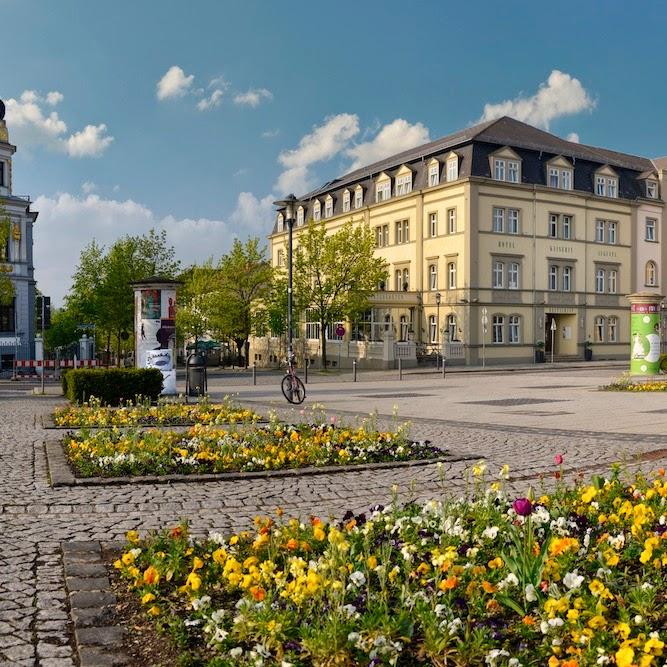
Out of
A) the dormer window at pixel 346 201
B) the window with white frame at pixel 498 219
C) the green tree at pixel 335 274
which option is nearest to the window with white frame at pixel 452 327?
the green tree at pixel 335 274

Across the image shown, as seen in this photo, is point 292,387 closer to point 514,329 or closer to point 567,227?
point 514,329

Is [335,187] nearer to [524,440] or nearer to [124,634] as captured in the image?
[524,440]

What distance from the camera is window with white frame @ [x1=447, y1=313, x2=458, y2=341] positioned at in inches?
1992

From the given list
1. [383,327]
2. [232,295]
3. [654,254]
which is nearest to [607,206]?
[654,254]

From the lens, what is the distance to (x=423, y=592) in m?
3.95

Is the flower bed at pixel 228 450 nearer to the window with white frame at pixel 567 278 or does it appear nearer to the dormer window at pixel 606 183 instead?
the window with white frame at pixel 567 278

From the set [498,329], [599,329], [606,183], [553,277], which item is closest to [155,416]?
[498,329]

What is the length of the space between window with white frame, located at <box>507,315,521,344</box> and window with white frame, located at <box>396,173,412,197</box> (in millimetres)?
11425

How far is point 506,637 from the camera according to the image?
3666mm

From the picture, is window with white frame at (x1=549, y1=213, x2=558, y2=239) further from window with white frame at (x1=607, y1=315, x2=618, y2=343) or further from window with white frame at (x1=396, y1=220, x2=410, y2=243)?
window with white frame at (x1=396, y1=220, x2=410, y2=243)

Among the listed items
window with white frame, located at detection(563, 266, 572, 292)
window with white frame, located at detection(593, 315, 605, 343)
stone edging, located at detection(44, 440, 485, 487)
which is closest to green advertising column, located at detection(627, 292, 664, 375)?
window with white frame, located at detection(563, 266, 572, 292)

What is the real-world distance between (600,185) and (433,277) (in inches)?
569

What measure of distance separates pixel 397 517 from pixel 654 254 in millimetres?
59710

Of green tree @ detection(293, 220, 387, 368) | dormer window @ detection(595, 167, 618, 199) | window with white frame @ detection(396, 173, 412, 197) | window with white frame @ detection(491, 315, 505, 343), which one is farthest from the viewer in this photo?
dormer window @ detection(595, 167, 618, 199)
